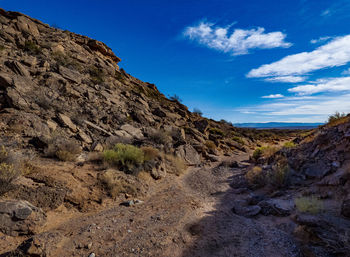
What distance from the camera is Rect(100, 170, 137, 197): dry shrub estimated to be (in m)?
6.26

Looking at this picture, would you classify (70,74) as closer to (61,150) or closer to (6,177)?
(61,150)

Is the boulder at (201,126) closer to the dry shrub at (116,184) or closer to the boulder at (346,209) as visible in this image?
the dry shrub at (116,184)

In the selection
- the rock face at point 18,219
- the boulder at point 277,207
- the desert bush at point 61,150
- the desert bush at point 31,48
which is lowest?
the boulder at point 277,207

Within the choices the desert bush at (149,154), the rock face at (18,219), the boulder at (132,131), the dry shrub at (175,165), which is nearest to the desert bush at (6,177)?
the rock face at (18,219)

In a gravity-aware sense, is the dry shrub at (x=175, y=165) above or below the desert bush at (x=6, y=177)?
below

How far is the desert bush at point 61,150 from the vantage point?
7.21 metres

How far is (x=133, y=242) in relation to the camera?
380 centimetres

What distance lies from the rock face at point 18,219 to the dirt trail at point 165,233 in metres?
0.34

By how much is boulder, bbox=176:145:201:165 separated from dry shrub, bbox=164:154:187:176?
2.50 feet

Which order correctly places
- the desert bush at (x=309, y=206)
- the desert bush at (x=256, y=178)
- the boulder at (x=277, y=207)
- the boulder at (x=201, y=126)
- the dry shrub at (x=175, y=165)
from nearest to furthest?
the desert bush at (x=309, y=206)
the boulder at (x=277, y=207)
the desert bush at (x=256, y=178)
the dry shrub at (x=175, y=165)
the boulder at (x=201, y=126)

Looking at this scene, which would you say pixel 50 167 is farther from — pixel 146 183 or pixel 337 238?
pixel 337 238

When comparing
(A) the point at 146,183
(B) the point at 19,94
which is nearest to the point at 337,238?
(A) the point at 146,183

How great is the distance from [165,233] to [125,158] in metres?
4.53

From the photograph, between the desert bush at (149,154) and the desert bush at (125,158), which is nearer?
the desert bush at (125,158)
